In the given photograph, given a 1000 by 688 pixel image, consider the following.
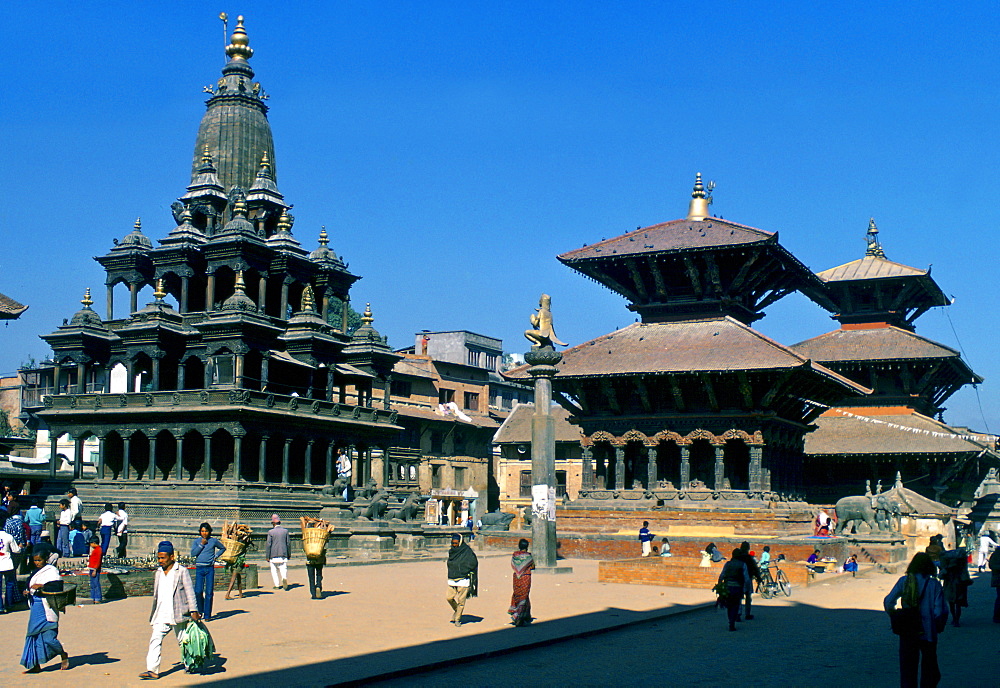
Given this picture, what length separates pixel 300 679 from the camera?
46.2 ft

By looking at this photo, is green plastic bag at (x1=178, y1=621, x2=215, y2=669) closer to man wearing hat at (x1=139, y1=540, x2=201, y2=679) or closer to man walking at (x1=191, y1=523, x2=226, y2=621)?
man wearing hat at (x1=139, y1=540, x2=201, y2=679)

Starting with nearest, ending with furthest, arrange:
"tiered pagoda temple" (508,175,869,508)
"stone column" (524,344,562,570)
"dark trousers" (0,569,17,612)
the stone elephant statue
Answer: "dark trousers" (0,569,17,612), "stone column" (524,344,562,570), the stone elephant statue, "tiered pagoda temple" (508,175,869,508)

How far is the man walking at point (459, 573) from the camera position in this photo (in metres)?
18.9

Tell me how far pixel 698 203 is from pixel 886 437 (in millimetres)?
14931

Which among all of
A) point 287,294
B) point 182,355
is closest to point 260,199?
point 287,294

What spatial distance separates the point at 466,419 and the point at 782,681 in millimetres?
65823

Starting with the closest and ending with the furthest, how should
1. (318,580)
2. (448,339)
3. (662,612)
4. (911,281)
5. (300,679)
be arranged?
(300,679) → (662,612) → (318,580) → (911,281) → (448,339)

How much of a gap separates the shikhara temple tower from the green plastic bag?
26.6 m

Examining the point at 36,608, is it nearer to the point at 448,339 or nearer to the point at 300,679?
the point at 300,679

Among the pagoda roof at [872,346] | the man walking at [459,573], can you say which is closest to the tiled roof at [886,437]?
the pagoda roof at [872,346]

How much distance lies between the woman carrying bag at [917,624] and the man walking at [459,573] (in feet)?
25.3

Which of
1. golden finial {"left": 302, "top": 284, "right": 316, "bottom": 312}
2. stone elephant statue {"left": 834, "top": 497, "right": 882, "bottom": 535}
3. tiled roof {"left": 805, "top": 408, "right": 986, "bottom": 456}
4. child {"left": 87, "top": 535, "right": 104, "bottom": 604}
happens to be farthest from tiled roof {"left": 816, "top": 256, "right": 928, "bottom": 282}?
child {"left": 87, "top": 535, "right": 104, "bottom": 604}

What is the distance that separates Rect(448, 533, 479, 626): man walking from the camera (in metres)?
18.9

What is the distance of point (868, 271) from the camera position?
62000mm
